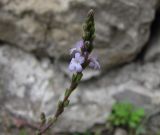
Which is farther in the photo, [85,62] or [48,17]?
[48,17]

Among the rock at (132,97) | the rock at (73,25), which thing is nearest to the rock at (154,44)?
the rock at (73,25)

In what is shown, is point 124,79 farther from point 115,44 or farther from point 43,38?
point 43,38

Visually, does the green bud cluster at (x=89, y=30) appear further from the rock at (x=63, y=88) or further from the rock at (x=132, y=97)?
the rock at (x=132, y=97)

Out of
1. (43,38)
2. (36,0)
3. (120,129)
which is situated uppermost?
(36,0)

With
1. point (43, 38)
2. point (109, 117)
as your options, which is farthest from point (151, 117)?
point (43, 38)

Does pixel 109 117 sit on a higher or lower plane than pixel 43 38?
lower

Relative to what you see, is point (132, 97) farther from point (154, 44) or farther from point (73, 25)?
point (73, 25)

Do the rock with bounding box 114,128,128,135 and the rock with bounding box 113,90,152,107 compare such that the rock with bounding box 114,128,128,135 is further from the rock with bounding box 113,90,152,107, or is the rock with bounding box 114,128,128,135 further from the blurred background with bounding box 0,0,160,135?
the rock with bounding box 113,90,152,107

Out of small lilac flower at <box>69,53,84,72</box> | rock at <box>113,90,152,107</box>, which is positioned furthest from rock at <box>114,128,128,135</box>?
small lilac flower at <box>69,53,84,72</box>
